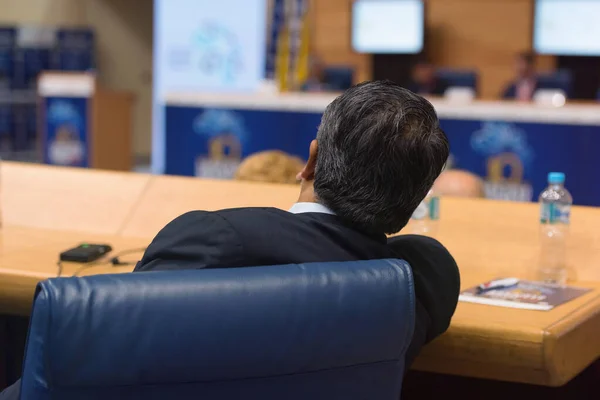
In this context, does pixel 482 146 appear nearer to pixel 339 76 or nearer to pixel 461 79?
pixel 461 79

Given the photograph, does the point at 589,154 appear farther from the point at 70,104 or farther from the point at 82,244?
the point at 70,104

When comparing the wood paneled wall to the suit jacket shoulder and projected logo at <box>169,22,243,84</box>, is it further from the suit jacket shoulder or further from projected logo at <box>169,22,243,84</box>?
the suit jacket shoulder

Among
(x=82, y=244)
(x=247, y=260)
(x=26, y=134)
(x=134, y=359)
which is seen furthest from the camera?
(x=26, y=134)

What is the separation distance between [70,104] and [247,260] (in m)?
7.89

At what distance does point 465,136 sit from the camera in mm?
6227

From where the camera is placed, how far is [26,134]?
12219 millimetres

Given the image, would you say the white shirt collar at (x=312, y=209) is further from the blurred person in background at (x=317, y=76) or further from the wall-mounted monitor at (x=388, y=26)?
the wall-mounted monitor at (x=388, y=26)

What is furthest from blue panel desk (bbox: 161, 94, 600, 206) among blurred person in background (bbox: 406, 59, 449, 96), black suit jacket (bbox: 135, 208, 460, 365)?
black suit jacket (bbox: 135, 208, 460, 365)

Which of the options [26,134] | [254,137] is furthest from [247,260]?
[26,134]

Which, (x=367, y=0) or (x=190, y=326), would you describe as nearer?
(x=190, y=326)

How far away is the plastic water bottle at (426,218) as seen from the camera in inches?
86.9

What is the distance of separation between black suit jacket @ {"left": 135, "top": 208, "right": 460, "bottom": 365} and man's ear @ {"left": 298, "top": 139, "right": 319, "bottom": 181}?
0.08 meters

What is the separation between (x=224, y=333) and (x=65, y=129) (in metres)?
8.11

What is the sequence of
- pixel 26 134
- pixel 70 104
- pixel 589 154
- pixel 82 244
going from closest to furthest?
pixel 82 244 < pixel 589 154 < pixel 70 104 < pixel 26 134
